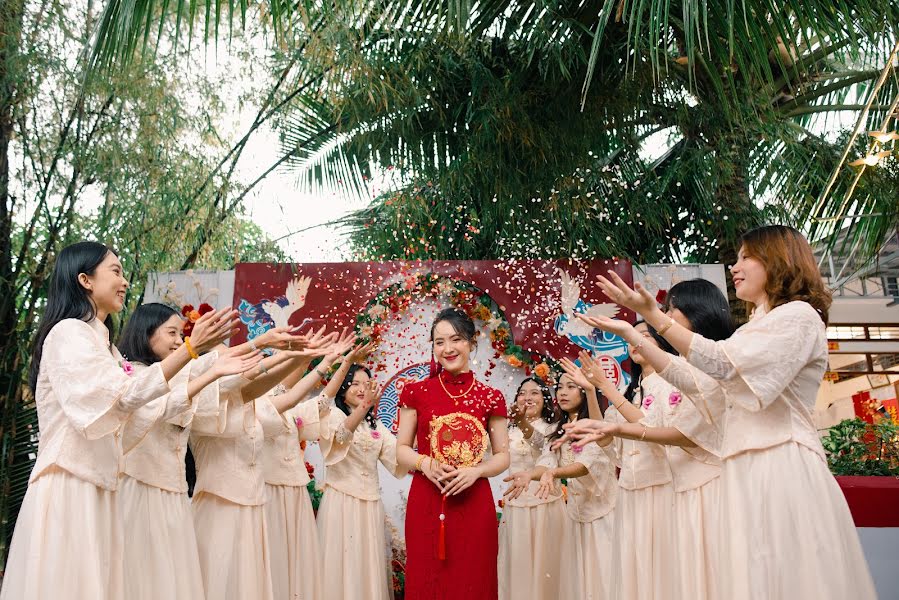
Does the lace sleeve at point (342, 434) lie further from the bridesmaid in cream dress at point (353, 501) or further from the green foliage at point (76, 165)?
the green foliage at point (76, 165)

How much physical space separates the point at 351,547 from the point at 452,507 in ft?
5.99

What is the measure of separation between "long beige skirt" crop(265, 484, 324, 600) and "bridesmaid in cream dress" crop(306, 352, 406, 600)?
235 mm

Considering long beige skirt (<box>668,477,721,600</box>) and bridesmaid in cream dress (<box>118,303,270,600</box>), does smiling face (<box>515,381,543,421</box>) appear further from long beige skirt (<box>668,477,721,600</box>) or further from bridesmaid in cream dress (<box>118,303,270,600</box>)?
bridesmaid in cream dress (<box>118,303,270,600</box>)

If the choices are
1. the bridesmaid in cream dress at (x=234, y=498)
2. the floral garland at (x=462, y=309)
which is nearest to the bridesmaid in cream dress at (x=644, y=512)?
the bridesmaid in cream dress at (x=234, y=498)

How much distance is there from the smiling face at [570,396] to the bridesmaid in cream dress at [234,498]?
1780mm

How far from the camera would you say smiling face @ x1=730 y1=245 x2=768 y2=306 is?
295 cm

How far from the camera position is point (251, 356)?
3.11m

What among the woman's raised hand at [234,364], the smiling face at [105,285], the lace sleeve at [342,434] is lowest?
the lace sleeve at [342,434]

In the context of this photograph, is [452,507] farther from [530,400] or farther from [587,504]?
[530,400]

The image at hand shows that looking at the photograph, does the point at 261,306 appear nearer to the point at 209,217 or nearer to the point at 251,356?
the point at 209,217

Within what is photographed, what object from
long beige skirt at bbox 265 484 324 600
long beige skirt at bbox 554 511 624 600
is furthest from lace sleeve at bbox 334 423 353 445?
long beige skirt at bbox 554 511 624 600

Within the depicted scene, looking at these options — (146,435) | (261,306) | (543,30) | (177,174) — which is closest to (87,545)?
(146,435)

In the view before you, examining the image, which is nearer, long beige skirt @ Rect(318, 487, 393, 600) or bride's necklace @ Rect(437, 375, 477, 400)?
bride's necklace @ Rect(437, 375, 477, 400)

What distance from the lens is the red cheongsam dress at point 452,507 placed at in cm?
374
